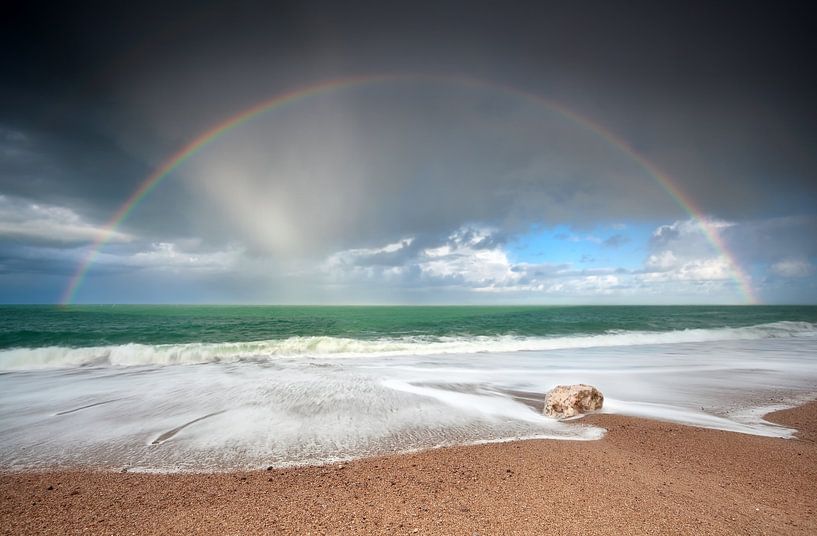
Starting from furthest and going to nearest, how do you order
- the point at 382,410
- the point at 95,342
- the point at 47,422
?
the point at 95,342
the point at 382,410
the point at 47,422

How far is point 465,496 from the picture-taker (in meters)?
4.47

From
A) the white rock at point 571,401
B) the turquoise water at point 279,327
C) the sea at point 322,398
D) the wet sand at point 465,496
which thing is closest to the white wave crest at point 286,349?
the sea at point 322,398

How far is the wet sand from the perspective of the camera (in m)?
3.93

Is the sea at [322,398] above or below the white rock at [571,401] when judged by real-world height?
below

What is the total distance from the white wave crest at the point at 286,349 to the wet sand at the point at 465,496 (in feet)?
47.8

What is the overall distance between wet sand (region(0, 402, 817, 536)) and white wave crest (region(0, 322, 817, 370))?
14565 mm

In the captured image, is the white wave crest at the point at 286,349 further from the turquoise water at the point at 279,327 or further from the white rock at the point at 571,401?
the white rock at the point at 571,401

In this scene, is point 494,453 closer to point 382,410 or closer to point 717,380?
point 382,410

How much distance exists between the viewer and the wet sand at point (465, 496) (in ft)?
12.9

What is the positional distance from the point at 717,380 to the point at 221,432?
15.2 m

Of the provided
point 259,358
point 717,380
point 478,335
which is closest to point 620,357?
point 717,380

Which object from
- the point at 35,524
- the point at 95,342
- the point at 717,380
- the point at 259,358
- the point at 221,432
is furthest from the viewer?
the point at 95,342

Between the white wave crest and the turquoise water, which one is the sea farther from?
the turquoise water

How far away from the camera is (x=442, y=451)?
611 cm
